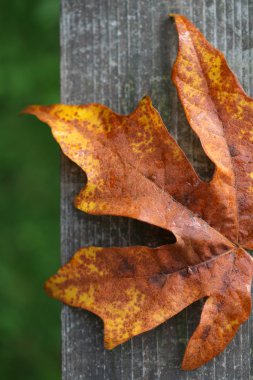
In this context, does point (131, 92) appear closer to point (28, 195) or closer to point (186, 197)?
point (186, 197)

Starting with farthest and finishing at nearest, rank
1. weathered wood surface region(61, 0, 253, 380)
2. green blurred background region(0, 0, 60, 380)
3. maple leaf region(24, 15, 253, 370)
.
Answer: green blurred background region(0, 0, 60, 380) → weathered wood surface region(61, 0, 253, 380) → maple leaf region(24, 15, 253, 370)

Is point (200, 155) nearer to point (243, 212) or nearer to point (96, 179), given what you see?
point (243, 212)

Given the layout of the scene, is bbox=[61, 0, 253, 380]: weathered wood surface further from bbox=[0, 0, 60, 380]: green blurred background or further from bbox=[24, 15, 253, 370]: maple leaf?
bbox=[0, 0, 60, 380]: green blurred background

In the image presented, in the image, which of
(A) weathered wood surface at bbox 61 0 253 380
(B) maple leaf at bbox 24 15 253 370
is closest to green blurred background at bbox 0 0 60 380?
(A) weathered wood surface at bbox 61 0 253 380

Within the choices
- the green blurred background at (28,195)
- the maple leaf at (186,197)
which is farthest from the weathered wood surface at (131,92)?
the green blurred background at (28,195)

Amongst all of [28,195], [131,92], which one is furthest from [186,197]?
[28,195]
